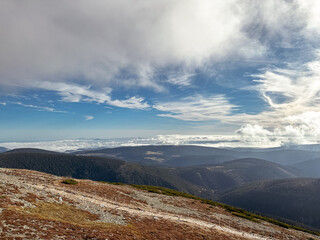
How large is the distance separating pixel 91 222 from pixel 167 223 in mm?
15638

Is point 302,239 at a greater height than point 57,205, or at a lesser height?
lesser

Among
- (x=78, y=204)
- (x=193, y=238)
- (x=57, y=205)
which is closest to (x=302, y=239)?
(x=193, y=238)

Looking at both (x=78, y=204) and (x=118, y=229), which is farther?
(x=78, y=204)

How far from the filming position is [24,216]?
25141 mm

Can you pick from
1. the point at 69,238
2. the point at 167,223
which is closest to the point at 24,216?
the point at 69,238

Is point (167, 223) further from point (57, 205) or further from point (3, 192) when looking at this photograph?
point (3, 192)

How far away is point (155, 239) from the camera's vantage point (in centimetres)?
2861

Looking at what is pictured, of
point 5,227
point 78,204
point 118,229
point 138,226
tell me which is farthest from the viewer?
point 78,204

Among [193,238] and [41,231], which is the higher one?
[41,231]

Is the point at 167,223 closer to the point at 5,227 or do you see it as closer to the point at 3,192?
the point at 5,227

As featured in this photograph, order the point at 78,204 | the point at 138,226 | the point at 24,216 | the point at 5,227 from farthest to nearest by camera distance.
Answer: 1. the point at 78,204
2. the point at 138,226
3. the point at 24,216
4. the point at 5,227

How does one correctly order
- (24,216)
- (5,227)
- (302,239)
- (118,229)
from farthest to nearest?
(302,239) < (118,229) < (24,216) < (5,227)

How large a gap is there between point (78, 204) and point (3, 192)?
42.0 ft

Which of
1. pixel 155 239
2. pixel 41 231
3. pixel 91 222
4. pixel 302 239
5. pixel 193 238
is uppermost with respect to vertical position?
pixel 41 231
